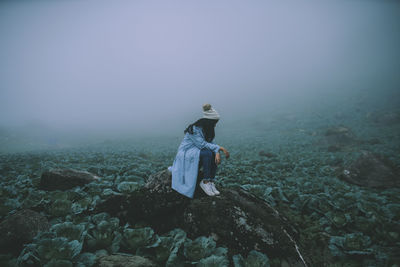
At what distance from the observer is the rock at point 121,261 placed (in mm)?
2383

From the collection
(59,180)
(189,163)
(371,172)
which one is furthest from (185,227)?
(371,172)

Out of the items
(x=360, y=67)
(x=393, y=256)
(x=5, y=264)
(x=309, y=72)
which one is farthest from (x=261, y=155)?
(x=309, y=72)

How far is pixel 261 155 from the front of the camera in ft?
44.3

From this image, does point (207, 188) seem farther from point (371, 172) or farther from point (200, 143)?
point (371, 172)

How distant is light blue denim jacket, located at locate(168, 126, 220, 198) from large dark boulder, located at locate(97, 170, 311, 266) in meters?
0.24

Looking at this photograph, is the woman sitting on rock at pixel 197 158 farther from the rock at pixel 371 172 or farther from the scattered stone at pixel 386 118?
the scattered stone at pixel 386 118

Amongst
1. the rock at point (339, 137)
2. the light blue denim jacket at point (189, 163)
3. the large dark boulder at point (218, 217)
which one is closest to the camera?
the large dark boulder at point (218, 217)

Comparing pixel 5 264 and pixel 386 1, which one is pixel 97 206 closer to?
pixel 5 264

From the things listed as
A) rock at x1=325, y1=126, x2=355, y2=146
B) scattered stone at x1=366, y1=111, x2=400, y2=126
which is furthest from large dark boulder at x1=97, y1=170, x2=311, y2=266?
scattered stone at x1=366, y1=111, x2=400, y2=126

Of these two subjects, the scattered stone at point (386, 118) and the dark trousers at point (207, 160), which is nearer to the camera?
the dark trousers at point (207, 160)

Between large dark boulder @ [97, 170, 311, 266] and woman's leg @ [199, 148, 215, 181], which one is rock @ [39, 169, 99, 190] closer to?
large dark boulder @ [97, 170, 311, 266]

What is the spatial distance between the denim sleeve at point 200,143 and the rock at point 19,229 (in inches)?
131

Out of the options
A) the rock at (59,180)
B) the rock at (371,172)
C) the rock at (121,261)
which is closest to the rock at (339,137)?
the rock at (371,172)

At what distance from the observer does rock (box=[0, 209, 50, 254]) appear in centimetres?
282
